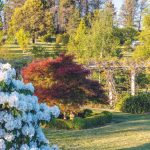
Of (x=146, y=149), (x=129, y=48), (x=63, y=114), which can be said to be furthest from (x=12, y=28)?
(x=146, y=149)

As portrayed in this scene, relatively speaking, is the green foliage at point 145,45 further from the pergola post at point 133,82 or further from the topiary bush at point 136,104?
the topiary bush at point 136,104

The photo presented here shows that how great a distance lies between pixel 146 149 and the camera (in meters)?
11.6

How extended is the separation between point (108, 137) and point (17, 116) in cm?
917

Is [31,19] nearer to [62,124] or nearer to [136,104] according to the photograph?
[136,104]

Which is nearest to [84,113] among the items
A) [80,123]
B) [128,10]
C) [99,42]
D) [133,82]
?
[80,123]

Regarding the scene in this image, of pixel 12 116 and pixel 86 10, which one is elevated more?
pixel 86 10

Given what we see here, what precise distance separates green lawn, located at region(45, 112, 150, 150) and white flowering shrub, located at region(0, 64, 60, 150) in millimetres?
6264

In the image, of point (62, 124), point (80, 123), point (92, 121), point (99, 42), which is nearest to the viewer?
point (80, 123)

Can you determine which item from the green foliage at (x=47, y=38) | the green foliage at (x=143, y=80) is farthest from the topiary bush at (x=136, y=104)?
the green foliage at (x=47, y=38)

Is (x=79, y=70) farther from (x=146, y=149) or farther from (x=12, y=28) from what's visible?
(x=12, y=28)

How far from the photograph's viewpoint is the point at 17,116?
4734 mm

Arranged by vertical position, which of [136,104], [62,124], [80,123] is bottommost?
[136,104]

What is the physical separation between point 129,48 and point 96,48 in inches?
674

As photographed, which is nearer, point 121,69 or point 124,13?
point 121,69
